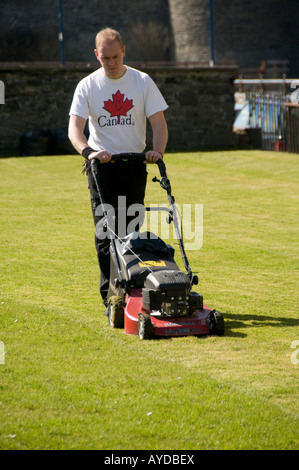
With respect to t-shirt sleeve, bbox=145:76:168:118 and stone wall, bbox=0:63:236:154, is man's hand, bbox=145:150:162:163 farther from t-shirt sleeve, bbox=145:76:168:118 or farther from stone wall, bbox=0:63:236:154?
stone wall, bbox=0:63:236:154

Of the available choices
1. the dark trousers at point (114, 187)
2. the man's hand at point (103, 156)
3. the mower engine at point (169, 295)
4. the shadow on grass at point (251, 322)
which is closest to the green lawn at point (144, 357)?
the shadow on grass at point (251, 322)

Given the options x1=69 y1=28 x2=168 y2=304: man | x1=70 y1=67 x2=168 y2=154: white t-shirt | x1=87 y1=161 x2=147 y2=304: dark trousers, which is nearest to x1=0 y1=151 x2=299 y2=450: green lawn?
x1=87 y1=161 x2=147 y2=304: dark trousers

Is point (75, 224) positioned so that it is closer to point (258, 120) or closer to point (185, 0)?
point (258, 120)

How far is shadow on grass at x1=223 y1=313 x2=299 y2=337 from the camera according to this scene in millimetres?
5734

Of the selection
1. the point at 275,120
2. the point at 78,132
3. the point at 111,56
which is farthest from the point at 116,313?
the point at 275,120

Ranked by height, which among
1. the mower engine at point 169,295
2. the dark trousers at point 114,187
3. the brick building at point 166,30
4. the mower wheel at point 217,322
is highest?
the brick building at point 166,30

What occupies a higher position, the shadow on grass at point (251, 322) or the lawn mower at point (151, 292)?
the lawn mower at point (151, 292)

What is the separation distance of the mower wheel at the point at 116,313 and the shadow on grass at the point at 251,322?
0.76 metres

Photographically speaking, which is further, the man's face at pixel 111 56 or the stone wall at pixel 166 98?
the stone wall at pixel 166 98

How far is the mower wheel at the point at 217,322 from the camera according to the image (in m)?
5.35

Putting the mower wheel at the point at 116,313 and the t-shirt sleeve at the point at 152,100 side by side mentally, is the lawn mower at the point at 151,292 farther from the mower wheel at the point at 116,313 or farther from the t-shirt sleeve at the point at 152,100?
the t-shirt sleeve at the point at 152,100

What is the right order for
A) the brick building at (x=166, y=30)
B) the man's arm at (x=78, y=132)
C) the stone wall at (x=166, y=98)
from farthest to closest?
the brick building at (x=166, y=30) < the stone wall at (x=166, y=98) < the man's arm at (x=78, y=132)

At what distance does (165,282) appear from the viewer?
5262 mm

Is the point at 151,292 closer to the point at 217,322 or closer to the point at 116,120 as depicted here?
the point at 217,322
